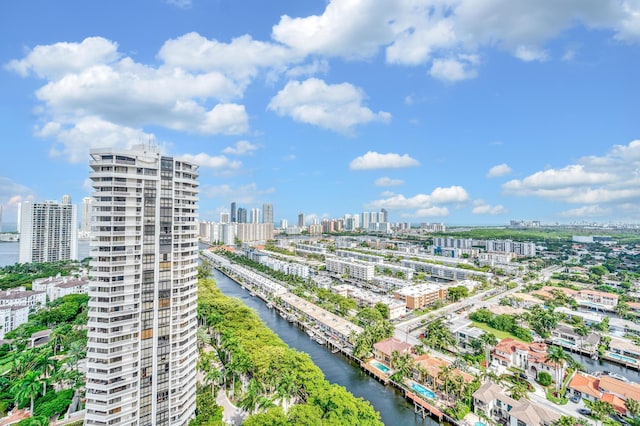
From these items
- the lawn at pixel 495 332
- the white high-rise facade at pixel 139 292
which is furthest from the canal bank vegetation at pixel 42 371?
the lawn at pixel 495 332

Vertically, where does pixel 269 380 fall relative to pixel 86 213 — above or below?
below

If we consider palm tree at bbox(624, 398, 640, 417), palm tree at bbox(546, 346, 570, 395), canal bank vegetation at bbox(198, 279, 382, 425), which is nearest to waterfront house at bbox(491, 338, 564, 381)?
palm tree at bbox(546, 346, 570, 395)

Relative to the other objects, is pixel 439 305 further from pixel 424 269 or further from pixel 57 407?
pixel 57 407

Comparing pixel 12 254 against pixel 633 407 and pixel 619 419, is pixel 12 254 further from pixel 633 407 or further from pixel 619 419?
pixel 633 407

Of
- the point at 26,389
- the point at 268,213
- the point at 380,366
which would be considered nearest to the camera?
the point at 26,389

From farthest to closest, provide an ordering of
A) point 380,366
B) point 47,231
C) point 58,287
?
point 47,231 → point 58,287 → point 380,366

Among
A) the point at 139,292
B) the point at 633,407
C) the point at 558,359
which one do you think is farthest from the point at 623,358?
the point at 139,292

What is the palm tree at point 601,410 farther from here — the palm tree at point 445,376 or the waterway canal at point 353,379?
the waterway canal at point 353,379
